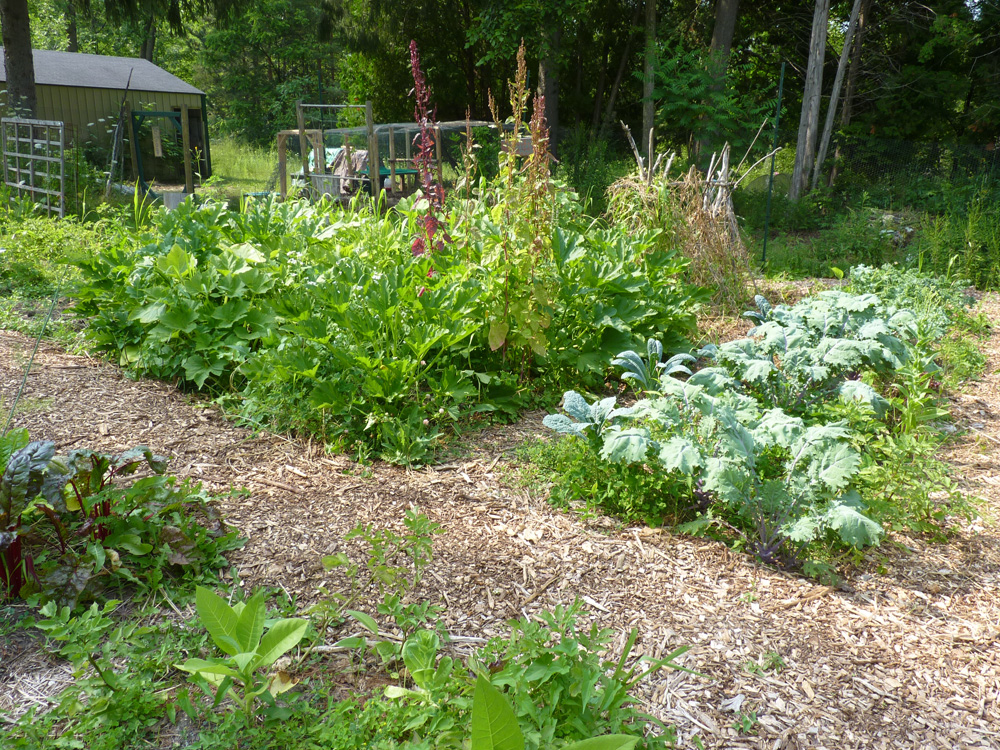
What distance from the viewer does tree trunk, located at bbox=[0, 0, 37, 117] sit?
1090 cm

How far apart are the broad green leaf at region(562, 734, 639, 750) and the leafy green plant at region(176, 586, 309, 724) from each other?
725 millimetres

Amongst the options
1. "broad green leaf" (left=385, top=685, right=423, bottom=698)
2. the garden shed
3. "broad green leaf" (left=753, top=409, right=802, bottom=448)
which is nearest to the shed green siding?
the garden shed

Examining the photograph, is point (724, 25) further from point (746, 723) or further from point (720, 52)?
point (746, 723)

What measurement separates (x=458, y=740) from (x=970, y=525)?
89.1 inches

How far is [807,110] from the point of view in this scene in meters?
12.7

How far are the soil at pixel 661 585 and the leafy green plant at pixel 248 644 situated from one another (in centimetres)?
45

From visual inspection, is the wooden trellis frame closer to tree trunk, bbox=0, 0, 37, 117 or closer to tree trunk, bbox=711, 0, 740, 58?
tree trunk, bbox=0, 0, 37, 117

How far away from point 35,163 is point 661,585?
12.1 metres

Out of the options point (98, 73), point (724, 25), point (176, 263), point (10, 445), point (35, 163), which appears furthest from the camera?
point (98, 73)

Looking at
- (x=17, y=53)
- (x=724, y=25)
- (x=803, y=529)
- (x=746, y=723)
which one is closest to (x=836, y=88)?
(x=724, y=25)

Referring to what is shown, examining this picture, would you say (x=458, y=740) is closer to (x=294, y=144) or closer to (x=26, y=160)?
(x=26, y=160)

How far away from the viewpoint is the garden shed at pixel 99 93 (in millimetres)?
15477

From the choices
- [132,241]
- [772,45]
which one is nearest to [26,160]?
[132,241]

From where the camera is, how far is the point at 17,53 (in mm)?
10984
